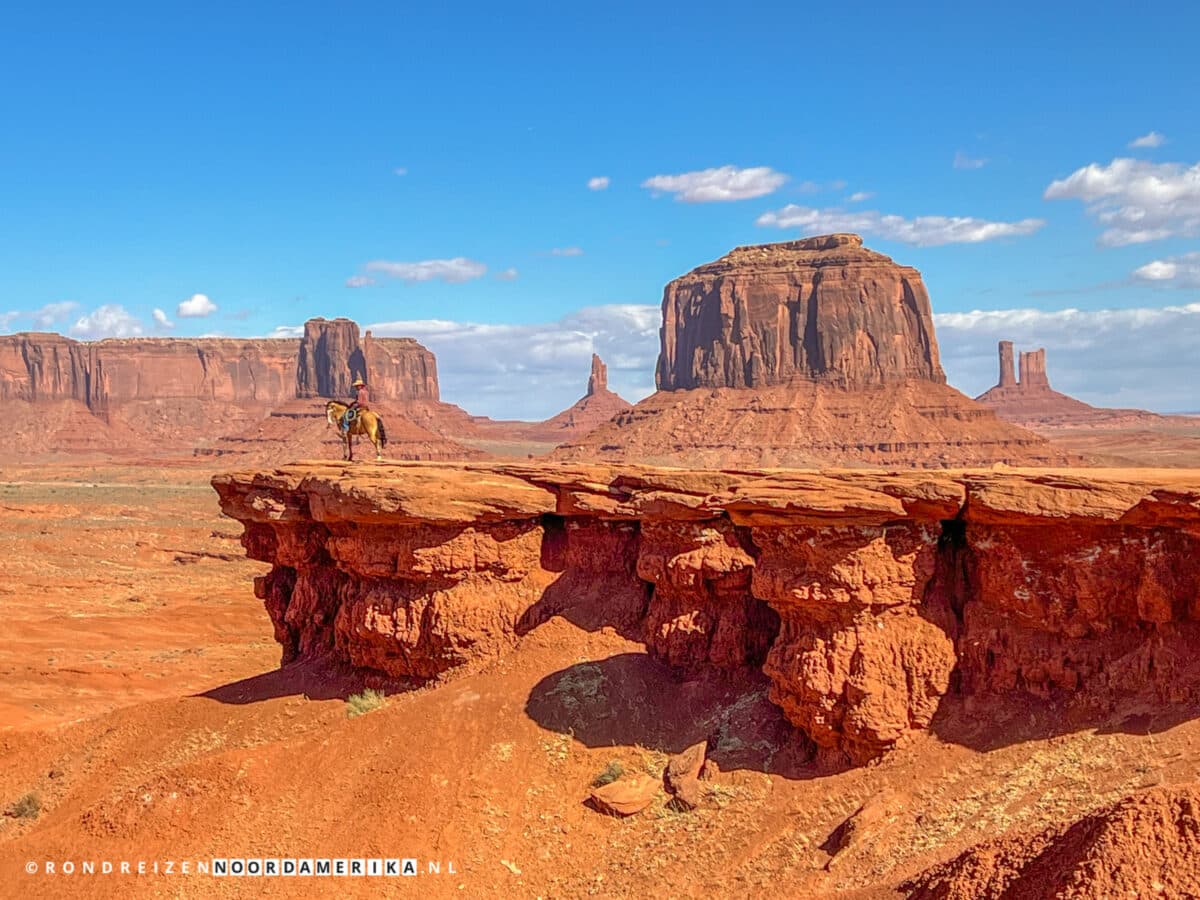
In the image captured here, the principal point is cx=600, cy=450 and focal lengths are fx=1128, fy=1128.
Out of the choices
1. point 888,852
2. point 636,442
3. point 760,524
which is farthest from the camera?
point 636,442

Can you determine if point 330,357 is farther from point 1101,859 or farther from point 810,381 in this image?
point 1101,859

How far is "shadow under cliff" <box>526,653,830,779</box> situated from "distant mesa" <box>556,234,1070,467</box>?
252ft

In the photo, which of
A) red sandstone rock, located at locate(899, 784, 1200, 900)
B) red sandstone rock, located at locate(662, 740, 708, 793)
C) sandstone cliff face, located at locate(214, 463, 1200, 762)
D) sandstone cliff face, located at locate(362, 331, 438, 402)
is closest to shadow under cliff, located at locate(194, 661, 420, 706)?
sandstone cliff face, located at locate(214, 463, 1200, 762)

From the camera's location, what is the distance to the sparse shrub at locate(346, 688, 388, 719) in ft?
54.7

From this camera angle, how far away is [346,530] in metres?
17.3

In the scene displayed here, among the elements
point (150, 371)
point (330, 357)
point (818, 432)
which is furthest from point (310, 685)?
point (150, 371)

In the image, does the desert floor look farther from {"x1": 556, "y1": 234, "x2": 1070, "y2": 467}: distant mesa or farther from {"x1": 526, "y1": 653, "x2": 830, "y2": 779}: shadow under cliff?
{"x1": 556, "y1": 234, "x2": 1070, "y2": 467}: distant mesa

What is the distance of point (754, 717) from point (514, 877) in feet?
11.5

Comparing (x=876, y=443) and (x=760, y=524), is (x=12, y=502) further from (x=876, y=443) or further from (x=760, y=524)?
(x=760, y=524)

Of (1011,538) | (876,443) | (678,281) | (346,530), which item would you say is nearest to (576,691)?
(346,530)

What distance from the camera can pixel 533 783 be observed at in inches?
550

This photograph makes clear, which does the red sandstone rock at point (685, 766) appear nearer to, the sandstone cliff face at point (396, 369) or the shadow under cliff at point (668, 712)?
the shadow under cliff at point (668, 712)

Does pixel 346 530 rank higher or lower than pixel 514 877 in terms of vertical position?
higher

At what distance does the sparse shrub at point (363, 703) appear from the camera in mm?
16688
